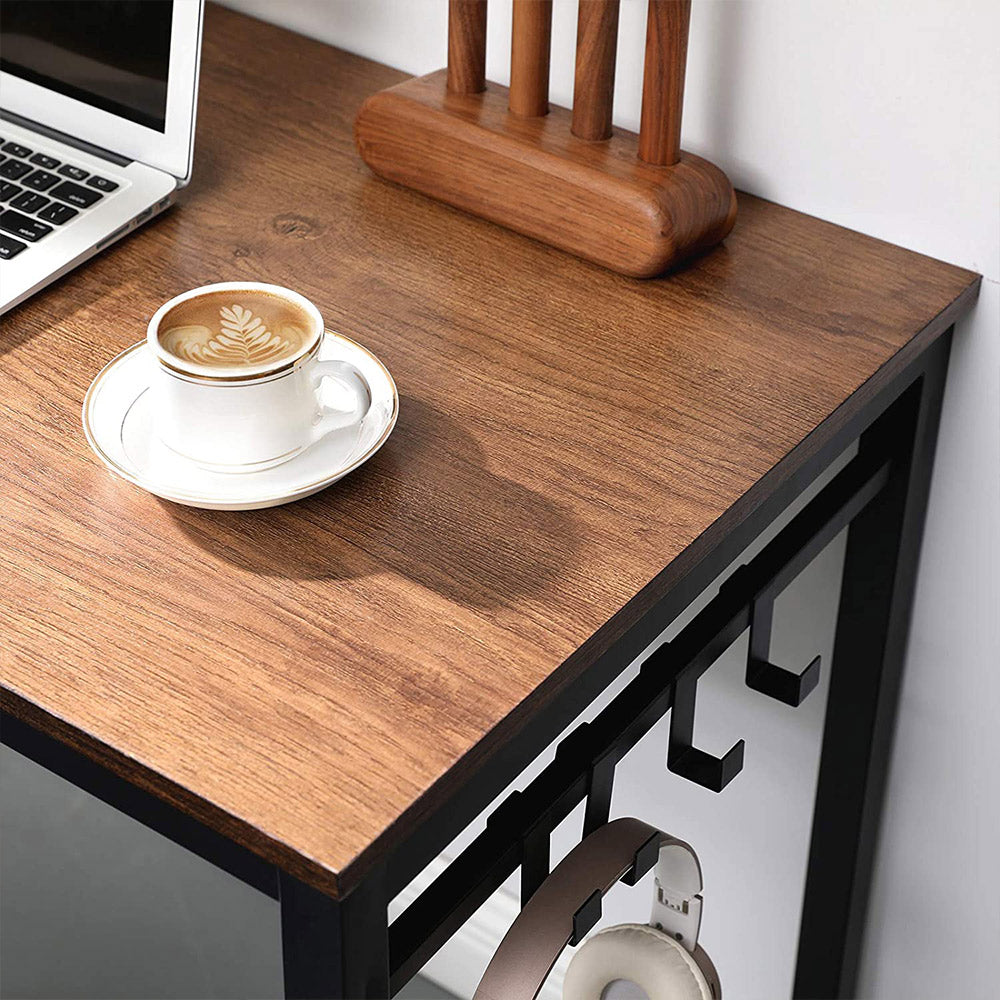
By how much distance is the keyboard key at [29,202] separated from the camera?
88cm

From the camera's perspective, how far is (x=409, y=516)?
0.69m

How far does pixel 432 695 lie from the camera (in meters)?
0.60

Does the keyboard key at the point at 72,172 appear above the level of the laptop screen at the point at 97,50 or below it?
below

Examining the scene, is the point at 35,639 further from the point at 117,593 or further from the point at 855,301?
the point at 855,301

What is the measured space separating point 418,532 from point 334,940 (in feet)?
0.66

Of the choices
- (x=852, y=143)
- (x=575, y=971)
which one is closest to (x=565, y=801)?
(x=575, y=971)

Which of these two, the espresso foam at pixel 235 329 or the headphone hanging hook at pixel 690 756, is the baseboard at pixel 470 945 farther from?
the espresso foam at pixel 235 329

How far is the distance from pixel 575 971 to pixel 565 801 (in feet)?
0.43

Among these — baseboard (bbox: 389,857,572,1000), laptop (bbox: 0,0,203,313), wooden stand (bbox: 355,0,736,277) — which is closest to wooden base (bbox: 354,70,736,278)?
wooden stand (bbox: 355,0,736,277)

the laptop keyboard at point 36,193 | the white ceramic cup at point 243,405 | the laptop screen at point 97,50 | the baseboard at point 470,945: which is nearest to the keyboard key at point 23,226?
the laptop keyboard at point 36,193

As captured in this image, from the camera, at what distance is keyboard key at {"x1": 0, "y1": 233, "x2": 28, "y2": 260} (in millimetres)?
841

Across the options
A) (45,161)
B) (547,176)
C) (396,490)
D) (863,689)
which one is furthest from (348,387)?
(863,689)

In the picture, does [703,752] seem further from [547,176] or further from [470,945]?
[470,945]

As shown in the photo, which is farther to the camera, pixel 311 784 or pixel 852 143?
pixel 852 143
